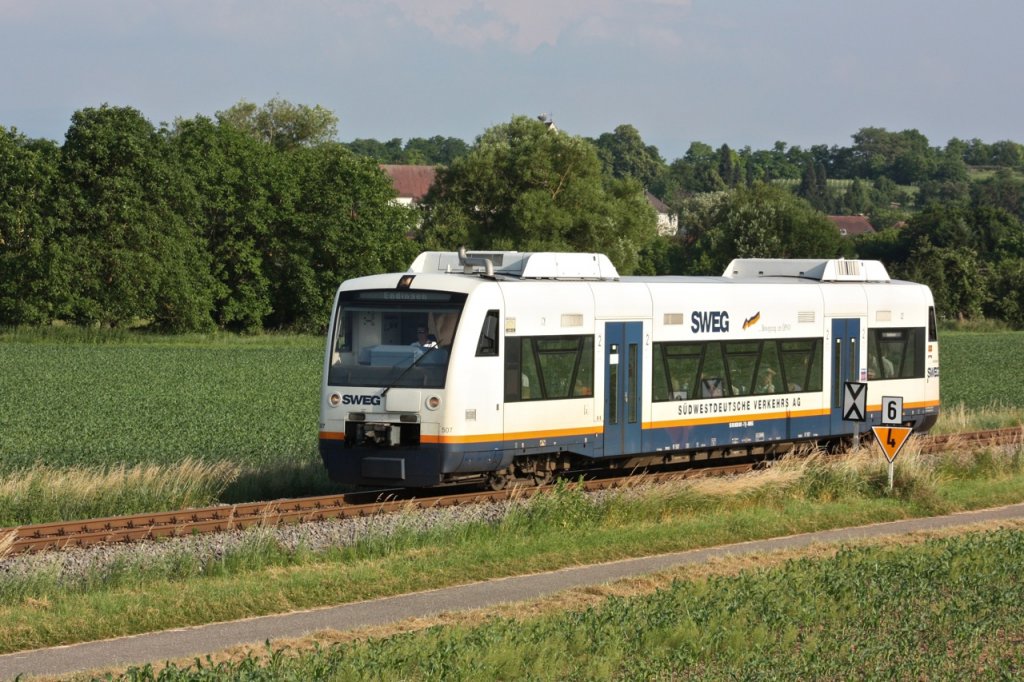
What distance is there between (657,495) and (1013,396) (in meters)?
26.0

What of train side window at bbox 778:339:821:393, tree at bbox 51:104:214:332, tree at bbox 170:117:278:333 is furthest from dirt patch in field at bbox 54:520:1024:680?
tree at bbox 170:117:278:333

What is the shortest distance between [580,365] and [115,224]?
46.1 meters

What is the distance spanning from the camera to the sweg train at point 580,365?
61.9 feet

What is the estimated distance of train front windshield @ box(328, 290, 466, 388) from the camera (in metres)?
18.9

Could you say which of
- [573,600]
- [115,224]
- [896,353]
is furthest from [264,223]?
[573,600]

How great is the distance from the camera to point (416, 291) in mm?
19312

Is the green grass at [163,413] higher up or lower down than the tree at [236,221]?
lower down

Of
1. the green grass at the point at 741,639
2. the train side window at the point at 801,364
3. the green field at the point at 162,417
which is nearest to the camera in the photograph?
the green grass at the point at 741,639

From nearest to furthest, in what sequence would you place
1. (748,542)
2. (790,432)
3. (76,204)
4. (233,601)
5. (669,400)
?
(233,601) < (748,542) < (669,400) < (790,432) < (76,204)

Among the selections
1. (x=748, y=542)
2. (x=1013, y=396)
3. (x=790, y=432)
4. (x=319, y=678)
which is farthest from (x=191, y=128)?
(x=319, y=678)

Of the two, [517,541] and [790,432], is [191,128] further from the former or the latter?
[517,541]

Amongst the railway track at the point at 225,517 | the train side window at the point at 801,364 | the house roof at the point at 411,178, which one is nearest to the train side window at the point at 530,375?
the railway track at the point at 225,517

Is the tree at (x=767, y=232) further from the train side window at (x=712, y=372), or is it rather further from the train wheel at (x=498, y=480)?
the train wheel at (x=498, y=480)

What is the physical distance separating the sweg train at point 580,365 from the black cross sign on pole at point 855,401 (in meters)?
0.71
